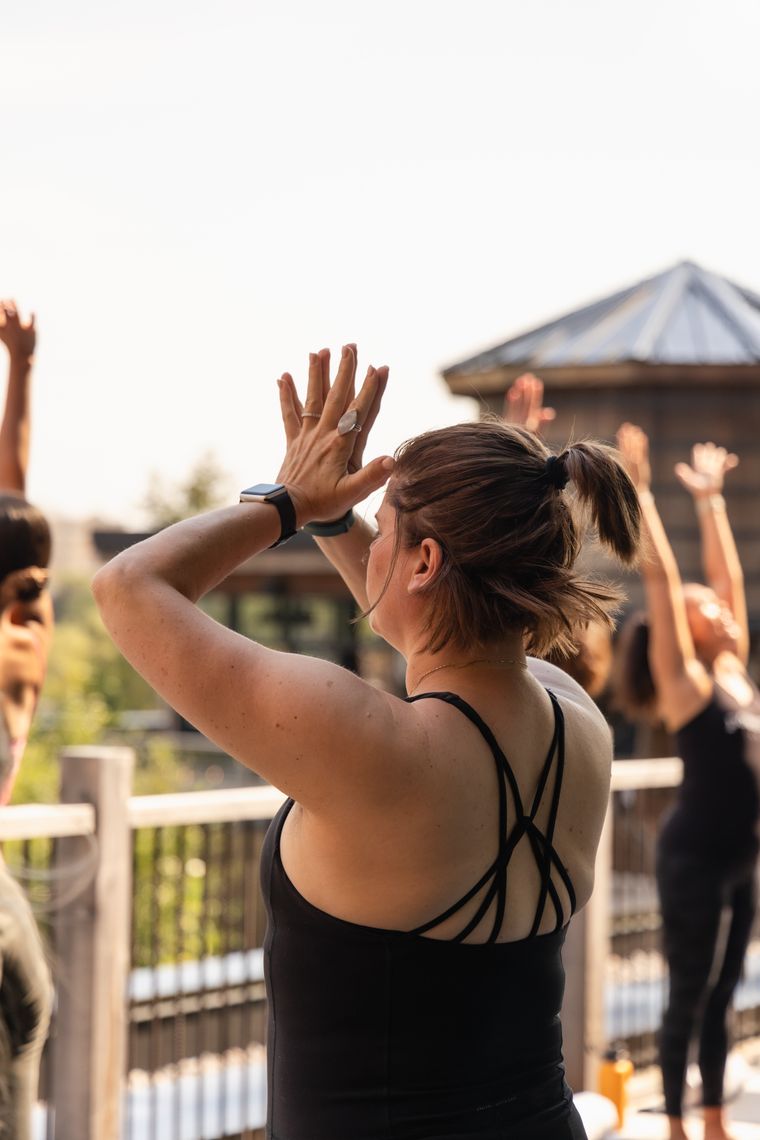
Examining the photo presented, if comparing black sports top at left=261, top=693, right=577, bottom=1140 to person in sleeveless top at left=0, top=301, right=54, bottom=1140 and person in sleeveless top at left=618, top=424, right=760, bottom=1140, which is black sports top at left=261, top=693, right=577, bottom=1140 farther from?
person in sleeveless top at left=618, top=424, right=760, bottom=1140

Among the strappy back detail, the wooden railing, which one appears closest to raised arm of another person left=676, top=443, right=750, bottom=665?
the wooden railing

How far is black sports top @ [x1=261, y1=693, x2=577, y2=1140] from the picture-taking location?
1.45 m

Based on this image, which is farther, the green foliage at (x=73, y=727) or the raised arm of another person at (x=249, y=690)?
the green foliage at (x=73, y=727)

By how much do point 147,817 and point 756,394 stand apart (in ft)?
36.2

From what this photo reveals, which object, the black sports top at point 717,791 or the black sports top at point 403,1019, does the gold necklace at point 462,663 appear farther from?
the black sports top at point 717,791

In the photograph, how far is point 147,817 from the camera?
3639mm

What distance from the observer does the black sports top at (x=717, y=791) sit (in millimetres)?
4328

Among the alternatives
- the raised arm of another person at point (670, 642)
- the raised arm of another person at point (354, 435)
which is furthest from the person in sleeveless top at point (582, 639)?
the raised arm of another person at point (354, 435)

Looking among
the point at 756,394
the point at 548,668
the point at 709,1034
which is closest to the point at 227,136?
the point at 756,394

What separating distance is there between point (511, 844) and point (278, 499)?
1.58 feet

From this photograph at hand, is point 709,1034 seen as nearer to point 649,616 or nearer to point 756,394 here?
point 649,616

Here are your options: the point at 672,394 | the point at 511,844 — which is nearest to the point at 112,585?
the point at 511,844

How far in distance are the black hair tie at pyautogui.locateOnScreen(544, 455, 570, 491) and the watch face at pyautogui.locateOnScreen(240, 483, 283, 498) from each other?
320 millimetres

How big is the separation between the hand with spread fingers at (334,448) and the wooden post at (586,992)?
10.8ft
